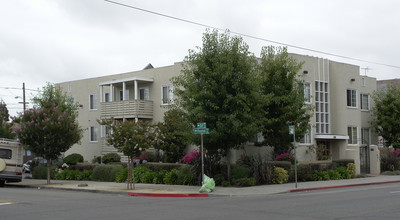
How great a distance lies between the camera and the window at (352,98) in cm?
3388

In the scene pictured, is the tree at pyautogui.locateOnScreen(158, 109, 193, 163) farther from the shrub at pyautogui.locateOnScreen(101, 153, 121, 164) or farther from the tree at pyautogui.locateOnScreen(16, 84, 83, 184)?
the tree at pyautogui.locateOnScreen(16, 84, 83, 184)

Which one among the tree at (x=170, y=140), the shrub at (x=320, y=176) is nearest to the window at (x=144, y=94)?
the tree at (x=170, y=140)

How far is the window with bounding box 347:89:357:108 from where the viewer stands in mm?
33875

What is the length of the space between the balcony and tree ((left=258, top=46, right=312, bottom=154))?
383 inches

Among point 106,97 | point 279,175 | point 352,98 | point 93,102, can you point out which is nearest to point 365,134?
point 352,98

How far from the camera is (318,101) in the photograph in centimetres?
3259

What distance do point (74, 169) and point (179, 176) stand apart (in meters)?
A: 10.5

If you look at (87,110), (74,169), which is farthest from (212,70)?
(87,110)

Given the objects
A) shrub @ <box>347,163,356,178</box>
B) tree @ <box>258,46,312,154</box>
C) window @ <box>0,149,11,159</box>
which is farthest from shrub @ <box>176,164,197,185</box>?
shrub @ <box>347,163,356,178</box>

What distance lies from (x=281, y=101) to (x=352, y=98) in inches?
429

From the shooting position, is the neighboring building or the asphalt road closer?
the asphalt road

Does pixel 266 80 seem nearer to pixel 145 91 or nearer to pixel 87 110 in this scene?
pixel 145 91

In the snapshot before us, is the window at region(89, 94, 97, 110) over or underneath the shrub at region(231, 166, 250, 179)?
over

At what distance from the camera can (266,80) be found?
25.6 meters
